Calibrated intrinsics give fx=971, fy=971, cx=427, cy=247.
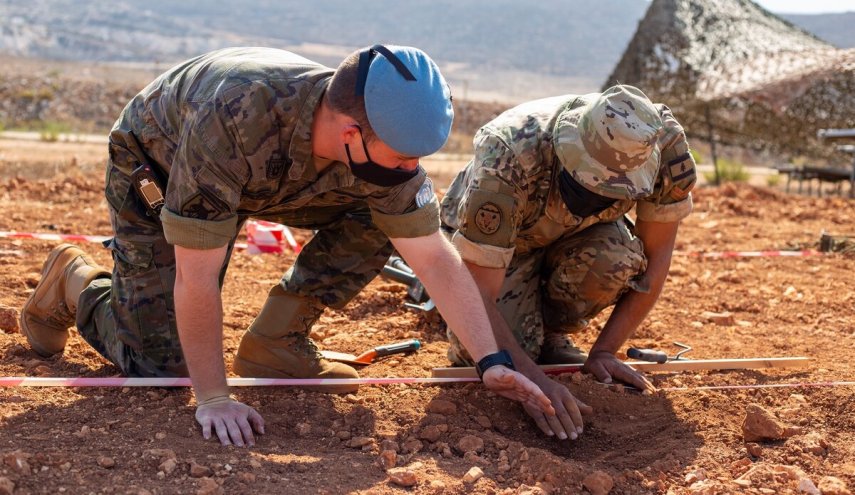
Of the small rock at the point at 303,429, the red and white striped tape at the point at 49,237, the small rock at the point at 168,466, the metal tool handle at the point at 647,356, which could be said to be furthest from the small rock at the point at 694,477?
the red and white striped tape at the point at 49,237

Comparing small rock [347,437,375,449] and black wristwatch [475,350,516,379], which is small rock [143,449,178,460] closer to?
small rock [347,437,375,449]

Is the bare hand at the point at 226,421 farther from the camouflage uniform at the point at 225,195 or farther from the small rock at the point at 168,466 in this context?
the camouflage uniform at the point at 225,195

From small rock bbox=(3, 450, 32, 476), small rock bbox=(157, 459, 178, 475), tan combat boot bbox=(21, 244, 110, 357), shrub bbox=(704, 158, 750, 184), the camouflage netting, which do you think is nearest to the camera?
small rock bbox=(3, 450, 32, 476)

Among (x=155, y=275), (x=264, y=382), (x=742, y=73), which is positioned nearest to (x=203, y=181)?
(x=155, y=275)

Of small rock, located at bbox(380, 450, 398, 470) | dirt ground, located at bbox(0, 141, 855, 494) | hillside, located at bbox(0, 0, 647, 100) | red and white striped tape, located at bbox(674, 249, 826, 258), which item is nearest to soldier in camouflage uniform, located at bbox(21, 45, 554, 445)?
dirt ground, located at bbox(0, 141, 855, 494)

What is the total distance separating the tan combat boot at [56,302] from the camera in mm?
3680

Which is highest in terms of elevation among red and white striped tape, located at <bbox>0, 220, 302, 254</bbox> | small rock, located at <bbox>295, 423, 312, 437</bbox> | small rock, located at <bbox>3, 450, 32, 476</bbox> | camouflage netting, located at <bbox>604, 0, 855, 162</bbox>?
small rock, located at <bbox>3, 450, 32, 476</bbox>

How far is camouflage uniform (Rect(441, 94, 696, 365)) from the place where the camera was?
333 centimetres

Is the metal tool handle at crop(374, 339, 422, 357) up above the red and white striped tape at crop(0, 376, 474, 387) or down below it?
below

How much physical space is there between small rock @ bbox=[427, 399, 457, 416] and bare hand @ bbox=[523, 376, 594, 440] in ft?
0.85

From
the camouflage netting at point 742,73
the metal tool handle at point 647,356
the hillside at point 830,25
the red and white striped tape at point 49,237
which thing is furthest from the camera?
the hillside at point 830,25

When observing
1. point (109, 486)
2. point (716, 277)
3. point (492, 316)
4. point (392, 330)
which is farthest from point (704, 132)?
point (109, 486)

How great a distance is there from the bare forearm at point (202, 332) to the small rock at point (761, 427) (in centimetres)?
170

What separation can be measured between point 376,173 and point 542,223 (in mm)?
1138
